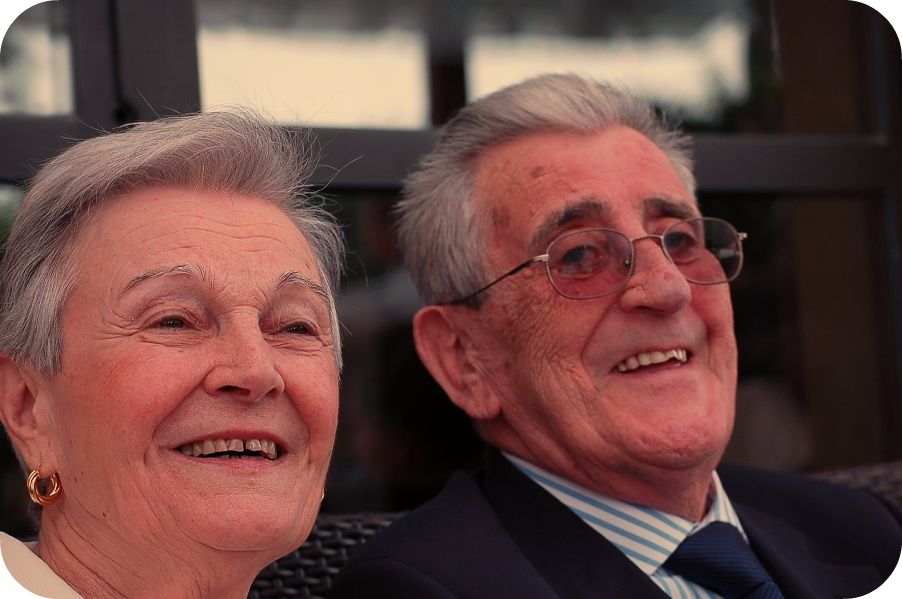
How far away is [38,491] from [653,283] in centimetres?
157

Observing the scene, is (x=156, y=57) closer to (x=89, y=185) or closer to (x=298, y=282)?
(x=89, y=185)

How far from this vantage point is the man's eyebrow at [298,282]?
2244 mm

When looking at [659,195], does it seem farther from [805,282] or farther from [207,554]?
[805,282]

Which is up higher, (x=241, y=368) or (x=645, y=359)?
(x=241, y=368)

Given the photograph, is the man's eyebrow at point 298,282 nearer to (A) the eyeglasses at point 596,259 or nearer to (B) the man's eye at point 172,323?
(B) the man's eye at point 172,323

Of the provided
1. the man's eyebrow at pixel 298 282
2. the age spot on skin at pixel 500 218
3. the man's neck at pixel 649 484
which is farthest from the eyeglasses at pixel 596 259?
the man's eyebrow at pixel 298 282

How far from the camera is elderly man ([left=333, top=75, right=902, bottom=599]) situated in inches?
108

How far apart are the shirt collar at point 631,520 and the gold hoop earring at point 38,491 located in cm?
128

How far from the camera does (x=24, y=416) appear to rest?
217 centimetres

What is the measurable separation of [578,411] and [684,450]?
0.93 feet

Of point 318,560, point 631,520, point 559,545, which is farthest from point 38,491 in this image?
point 631,520

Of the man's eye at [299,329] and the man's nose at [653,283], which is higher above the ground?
the man's eye at [299,329]

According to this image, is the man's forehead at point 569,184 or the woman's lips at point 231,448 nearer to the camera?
the woman's lips at point 231,448

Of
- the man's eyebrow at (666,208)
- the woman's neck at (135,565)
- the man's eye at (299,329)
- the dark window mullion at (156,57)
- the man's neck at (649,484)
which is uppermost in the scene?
the dark window mullion at (156,57)
